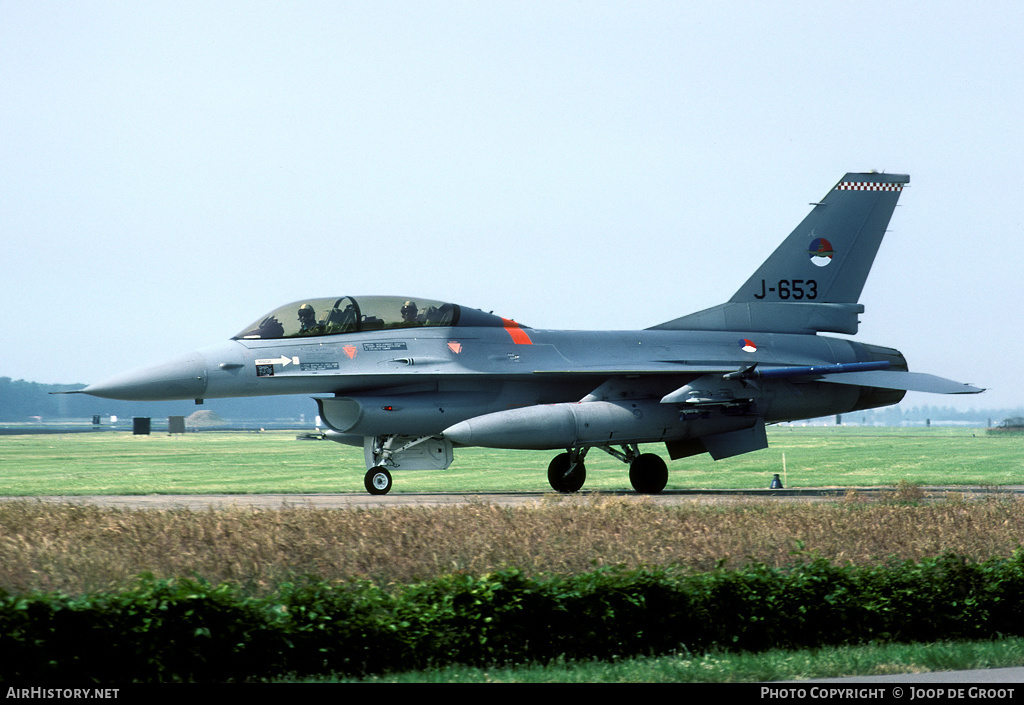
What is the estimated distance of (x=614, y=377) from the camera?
2158cm

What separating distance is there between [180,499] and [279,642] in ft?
41.9

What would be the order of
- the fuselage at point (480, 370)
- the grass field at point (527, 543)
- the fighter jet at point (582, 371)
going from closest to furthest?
the grass field at point (527, 543) → the fuselage at point (480, 370) → the fighter jet at point (582, 371)

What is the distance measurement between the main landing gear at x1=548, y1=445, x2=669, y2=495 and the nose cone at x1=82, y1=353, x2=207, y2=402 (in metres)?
7.33

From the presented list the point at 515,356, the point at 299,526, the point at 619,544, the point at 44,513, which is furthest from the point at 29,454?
the point at 619,544

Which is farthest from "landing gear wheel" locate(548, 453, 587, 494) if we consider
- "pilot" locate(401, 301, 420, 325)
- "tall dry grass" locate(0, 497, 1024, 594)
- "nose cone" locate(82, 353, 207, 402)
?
"tall dry grass" locate(0, 497, 1024, 594)

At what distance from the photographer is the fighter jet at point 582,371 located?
1953 centimetres

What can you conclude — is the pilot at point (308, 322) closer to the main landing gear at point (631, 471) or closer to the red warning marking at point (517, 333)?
the red warning marking at point (517, 333)

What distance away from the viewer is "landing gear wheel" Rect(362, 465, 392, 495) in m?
20.1

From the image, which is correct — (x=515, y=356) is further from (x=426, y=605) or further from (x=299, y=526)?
(x=426, y=605)

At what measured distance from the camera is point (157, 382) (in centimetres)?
1897

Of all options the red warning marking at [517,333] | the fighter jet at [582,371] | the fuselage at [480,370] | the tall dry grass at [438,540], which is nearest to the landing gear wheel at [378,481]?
the fighter jet at [582,371]

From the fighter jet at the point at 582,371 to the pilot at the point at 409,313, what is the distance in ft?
0.10

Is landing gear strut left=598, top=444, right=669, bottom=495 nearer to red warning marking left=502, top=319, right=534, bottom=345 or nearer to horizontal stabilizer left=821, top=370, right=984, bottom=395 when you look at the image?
red warning marking left=502, top=319, right=534, bottom=345

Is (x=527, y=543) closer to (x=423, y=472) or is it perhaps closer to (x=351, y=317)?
(x=351, y=317)
